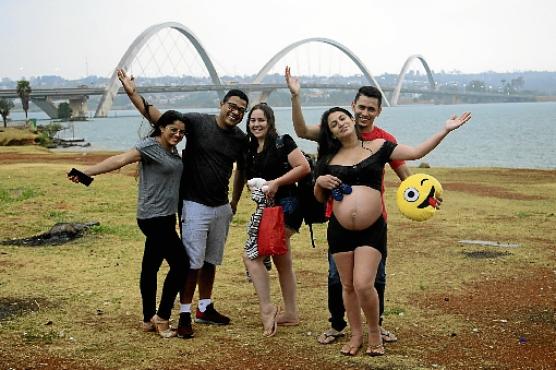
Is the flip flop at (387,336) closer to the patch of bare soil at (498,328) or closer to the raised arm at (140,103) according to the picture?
the patch of bare soil at (498,328)

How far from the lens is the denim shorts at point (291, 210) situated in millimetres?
5387

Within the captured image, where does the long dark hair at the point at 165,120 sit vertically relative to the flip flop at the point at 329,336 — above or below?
above

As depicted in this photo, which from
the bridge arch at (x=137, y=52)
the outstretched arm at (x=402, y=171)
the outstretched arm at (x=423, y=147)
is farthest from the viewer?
the bridge arch at (x=137, y=52)

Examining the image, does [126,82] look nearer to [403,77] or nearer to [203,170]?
[203,170]

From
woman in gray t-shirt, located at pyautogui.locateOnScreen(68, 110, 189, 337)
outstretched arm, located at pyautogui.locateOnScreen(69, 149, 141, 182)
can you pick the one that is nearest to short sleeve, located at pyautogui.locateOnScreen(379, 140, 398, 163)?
woman in gray t-shirt, located at pyautogui.locateOnScreen(68, 110, 189, 337)

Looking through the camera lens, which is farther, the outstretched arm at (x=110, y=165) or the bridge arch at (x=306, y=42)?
the bridge arch at (x=306, y=42)

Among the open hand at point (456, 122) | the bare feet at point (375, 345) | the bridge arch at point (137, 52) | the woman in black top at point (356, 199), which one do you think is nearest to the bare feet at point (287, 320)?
the woman in black top at point (356, 199)

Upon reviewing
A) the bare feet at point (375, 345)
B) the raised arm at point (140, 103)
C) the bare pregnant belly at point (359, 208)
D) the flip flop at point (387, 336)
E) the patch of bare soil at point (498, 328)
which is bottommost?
the patch of bare soil at point (498, 328)

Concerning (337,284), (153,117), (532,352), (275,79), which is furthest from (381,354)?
(275,79)

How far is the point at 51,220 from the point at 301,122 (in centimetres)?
680

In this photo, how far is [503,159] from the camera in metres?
42.7

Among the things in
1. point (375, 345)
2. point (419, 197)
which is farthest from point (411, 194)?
point (375, 345)

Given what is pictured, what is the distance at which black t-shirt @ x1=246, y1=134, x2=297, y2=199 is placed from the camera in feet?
17.4

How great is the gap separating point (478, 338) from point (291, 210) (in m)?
1.51
